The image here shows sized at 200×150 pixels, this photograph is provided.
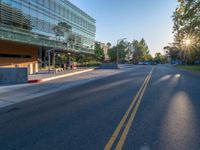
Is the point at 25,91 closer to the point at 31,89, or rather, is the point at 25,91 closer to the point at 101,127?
the point at 31,89

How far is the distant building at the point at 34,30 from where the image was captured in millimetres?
24959

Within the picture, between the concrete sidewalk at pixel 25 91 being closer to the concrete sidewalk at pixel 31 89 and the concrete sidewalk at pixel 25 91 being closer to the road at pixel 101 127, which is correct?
the concrete sidewalk at pixel 31 89

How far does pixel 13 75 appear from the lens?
2023cm

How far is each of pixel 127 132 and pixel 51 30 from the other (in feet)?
106

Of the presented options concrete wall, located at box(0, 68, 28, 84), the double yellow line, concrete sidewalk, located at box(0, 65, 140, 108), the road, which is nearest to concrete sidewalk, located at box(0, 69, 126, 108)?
concrete sidewalk, located at box(0, 65, 140, 108)

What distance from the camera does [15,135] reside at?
5.89 meters

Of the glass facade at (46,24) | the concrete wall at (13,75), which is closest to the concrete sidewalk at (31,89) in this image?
the concrete wall at (13,75)

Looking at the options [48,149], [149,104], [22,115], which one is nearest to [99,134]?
[48,149]

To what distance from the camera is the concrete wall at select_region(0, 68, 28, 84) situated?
65.2ft

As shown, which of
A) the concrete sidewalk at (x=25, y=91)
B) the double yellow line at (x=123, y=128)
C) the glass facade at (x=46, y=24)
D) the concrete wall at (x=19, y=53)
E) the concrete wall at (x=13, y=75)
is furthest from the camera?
the concrete wall at (x=19, y=53)

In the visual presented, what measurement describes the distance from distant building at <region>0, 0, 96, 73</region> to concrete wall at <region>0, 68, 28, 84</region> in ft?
12.1

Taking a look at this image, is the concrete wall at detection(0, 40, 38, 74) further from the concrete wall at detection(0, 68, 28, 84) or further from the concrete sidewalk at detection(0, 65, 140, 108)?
the concrete sidewalk at detection(0, 65, 140, 108)

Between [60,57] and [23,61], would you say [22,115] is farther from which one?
[60,57]

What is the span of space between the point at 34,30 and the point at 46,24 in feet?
14.6
